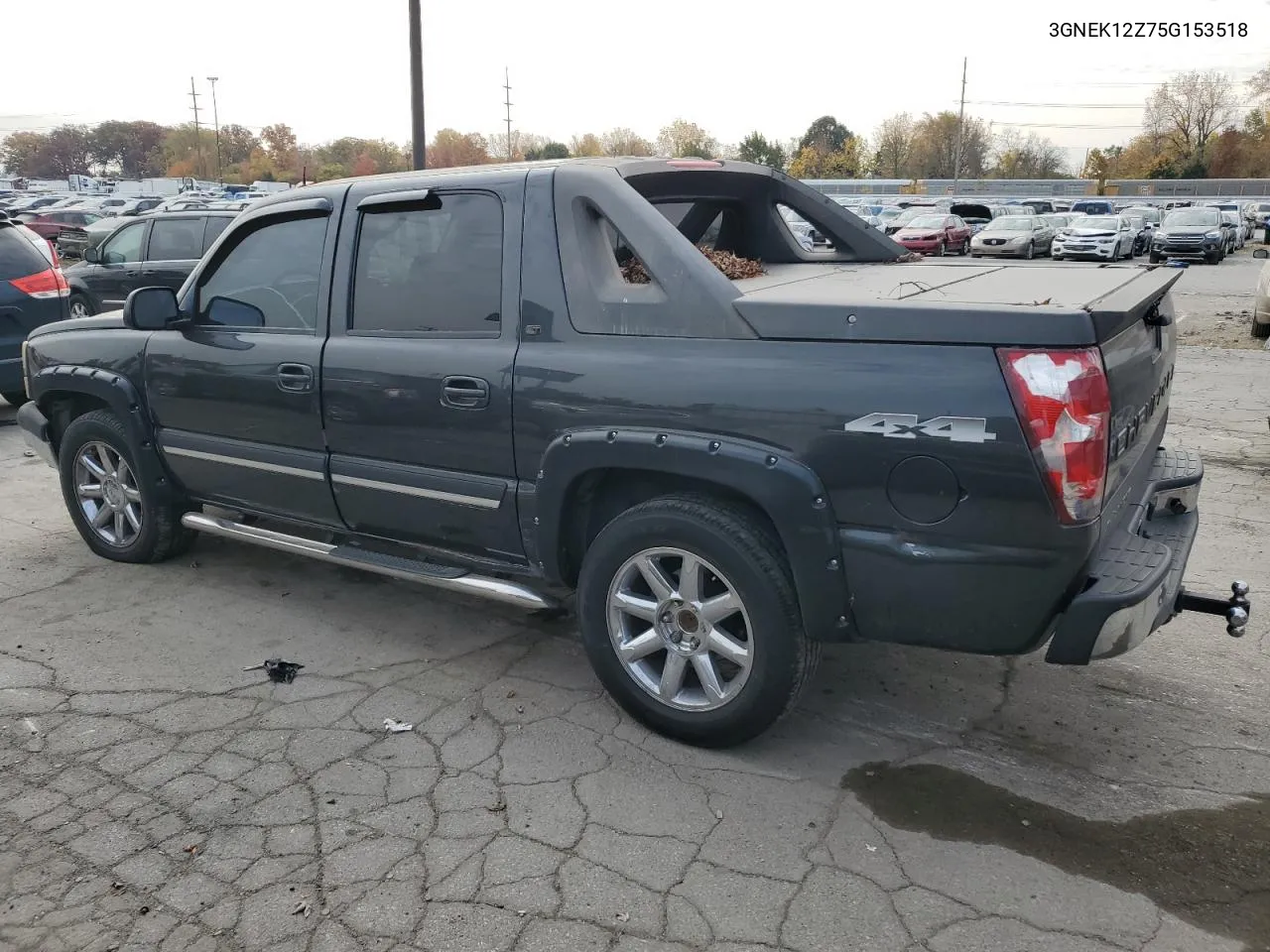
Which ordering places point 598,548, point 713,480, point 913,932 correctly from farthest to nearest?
1. point 598,548
2. point 713,480
3. point 913,932

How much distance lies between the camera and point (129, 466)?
5145 mm

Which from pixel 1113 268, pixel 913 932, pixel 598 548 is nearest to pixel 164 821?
pixel 598 548

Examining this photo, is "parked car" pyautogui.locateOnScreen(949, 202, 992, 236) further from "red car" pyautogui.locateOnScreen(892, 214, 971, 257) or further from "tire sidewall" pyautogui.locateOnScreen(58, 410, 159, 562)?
"tire sidewall" pyautogui.locateOnScreen(58, 410, 159, 562)

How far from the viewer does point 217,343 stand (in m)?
4.60

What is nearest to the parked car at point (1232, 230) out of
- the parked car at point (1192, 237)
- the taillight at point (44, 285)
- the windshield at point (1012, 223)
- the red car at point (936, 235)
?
the parked car at point (1192, 237)

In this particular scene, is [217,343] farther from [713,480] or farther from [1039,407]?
[1039,407]

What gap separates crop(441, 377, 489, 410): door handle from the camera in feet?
12.1

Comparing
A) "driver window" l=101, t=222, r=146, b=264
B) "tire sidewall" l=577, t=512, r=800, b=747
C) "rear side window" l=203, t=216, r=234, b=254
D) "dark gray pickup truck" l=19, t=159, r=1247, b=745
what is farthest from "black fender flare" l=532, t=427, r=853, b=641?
"driver window" l=101, t=222, r=146, b=264

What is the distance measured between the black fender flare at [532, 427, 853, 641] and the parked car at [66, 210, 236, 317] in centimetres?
1087

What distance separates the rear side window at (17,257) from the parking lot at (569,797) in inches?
197

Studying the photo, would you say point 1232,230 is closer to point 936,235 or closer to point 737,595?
point 936,235

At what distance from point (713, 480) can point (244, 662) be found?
2.25 m

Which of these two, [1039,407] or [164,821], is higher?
[1039,407]

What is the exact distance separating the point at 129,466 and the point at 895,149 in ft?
341
